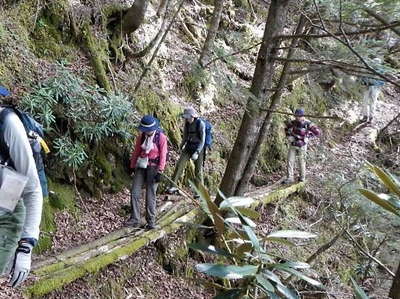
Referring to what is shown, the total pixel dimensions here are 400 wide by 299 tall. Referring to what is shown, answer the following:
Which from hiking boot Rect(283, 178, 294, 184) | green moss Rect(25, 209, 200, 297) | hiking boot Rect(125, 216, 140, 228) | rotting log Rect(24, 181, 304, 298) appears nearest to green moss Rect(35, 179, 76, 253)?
rotting log Rect(24, 181, 304, 298)

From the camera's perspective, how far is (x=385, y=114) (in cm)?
1775

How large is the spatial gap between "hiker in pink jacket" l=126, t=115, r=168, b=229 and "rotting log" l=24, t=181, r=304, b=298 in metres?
0.25

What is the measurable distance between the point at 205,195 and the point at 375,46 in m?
5.53

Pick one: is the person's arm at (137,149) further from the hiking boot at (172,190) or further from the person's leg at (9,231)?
the person's leg at (9,231)

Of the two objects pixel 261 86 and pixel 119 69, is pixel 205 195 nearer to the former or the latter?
pixel 261 86

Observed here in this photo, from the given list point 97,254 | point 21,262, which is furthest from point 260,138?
point 21,262

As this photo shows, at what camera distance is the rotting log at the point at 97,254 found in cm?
490

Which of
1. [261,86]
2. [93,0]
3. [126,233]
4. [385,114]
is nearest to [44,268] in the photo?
[126,233]

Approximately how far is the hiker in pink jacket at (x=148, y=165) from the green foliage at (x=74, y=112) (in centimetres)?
74

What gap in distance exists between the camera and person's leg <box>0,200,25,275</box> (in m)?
3.13

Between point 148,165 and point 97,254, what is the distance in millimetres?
1558

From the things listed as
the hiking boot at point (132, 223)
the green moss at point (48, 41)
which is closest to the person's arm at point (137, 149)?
the hiking boot at point (132, 223)

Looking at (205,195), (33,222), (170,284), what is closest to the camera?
(205,195)

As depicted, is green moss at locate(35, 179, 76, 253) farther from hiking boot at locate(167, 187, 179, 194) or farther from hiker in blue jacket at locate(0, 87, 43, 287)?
hiker in blue jacket at locate(0, 87, 43, 287)
